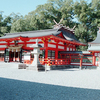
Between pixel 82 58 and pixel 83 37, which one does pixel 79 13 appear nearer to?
pixel 83 37

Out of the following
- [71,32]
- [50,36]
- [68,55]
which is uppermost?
[71,32]

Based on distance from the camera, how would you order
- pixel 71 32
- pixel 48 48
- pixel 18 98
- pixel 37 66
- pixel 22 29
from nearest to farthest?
1. pixel 18 98
2. pixel 37 66
3. pixel 48 48
4. pixel 71 32
5. pixel 22 29

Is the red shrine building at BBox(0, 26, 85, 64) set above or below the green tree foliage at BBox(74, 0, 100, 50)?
below

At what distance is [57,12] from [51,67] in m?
19.6

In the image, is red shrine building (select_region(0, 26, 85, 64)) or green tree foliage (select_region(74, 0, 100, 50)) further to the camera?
green tree foliage (select_region(74, 0, 100, 50))

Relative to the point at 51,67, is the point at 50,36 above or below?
above

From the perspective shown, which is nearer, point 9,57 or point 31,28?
point 9,57

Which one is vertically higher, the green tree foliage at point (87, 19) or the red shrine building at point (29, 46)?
the green tree foliage at point (87, 19)

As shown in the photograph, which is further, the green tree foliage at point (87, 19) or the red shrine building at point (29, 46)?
the green tree foliage at point (87, 19)

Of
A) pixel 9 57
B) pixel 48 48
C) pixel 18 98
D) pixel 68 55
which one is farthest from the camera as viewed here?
pixel 9 57

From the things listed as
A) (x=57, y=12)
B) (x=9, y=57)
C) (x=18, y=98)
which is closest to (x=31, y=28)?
(x=57, y=12)

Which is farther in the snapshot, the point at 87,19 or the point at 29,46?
the point at 87,19

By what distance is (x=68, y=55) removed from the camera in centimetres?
1855

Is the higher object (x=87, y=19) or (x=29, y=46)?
(x=87, y=19)
